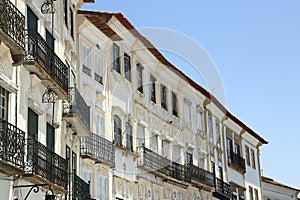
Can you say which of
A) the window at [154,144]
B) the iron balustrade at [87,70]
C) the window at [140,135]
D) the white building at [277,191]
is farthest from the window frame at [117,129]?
the white building at [277,191]

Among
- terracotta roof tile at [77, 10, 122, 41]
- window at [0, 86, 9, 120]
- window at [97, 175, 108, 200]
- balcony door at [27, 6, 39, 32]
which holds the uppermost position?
terracotta roof tile at [77, 10, 122, 41]

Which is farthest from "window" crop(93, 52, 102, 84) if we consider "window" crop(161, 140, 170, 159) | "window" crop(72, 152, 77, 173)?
"window" crop(161, 140, 170, 159)

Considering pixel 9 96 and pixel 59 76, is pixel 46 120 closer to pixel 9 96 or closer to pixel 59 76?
pixel 59 76

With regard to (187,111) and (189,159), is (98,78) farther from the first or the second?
(189,159)

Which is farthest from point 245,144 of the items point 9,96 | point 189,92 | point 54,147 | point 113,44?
point 9,96

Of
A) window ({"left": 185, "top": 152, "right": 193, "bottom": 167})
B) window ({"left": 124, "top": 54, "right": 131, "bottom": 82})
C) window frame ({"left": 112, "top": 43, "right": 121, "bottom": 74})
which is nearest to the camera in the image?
window frame ({"left": 112, "top": 43, "right": 121, "bottom": 74})

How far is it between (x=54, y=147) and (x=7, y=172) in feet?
17.1

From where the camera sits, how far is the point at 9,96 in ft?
55.1

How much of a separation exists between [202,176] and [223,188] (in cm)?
371

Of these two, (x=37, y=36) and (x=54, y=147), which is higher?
(x=37, y=36)

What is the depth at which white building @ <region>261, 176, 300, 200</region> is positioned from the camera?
56034 mm

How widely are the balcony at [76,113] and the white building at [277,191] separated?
34.0 metres

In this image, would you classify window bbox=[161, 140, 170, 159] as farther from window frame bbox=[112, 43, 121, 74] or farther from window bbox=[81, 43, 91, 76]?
window bbox=[81, 43, 91, 76]

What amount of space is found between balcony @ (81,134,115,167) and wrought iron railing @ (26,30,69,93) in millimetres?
5097
